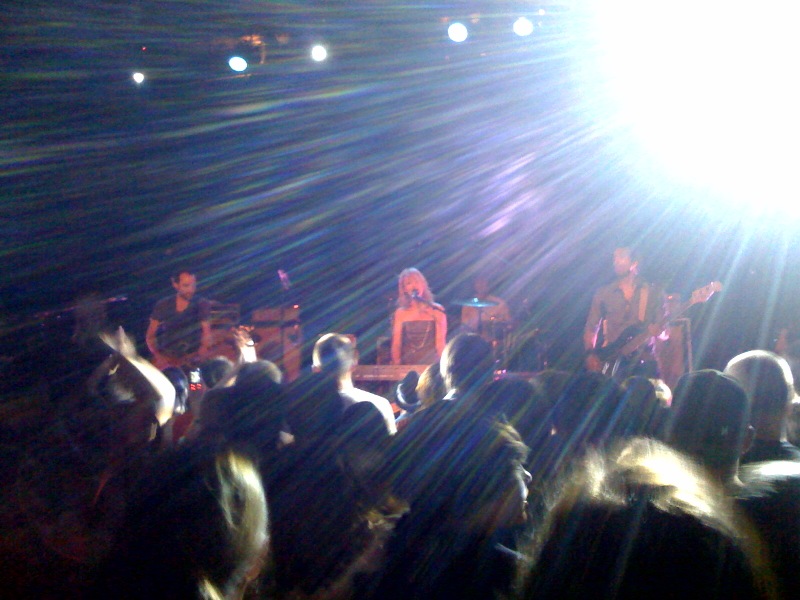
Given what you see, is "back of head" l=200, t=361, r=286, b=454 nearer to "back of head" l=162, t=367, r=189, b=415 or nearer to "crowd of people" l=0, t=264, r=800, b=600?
"crowd of people" l=0, t=264, r=800, b=600

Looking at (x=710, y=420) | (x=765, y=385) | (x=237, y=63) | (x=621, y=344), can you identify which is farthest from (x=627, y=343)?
(x=237, y=63)

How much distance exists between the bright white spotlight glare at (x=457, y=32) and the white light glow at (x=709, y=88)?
1.25 metres

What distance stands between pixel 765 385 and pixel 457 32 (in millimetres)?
5041

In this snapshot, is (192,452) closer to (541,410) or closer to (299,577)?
(299,577)

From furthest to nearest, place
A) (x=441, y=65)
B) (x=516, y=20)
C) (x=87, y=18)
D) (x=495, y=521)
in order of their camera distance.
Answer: (x=441, y=65) < (x=516, y=20) < (x=87, y=18) < (x=495, y=521)

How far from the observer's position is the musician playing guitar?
4910mm

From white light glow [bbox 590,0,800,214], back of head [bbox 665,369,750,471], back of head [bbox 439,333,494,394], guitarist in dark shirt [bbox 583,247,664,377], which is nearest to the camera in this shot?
back of head [bbox 665,369,750,471]

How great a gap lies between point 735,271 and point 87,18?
7380 millimetres

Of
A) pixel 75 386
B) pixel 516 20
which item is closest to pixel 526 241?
pixel 516 20

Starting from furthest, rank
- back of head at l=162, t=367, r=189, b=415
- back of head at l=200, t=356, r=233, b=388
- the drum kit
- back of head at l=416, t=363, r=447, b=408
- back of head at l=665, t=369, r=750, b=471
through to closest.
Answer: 1. the drum kit
2. back of head at l=162, t=367, r=189, b=415
3. back of head at l=200, t=356, r=233, b=388
4. back of head at l=416, t=363, r=447, b=408
5. back of head at l=665, t=369, r=750, b=471

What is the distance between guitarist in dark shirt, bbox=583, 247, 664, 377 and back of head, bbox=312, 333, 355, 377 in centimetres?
276

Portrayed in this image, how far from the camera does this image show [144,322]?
25.6 ft

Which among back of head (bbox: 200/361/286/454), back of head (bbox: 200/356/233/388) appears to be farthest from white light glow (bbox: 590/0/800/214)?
back of head (bbox: 200/361/286/454)

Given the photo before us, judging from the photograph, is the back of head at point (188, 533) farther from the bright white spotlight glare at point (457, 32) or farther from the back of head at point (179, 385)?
the bright white spotlight glare at point (457, 32)
